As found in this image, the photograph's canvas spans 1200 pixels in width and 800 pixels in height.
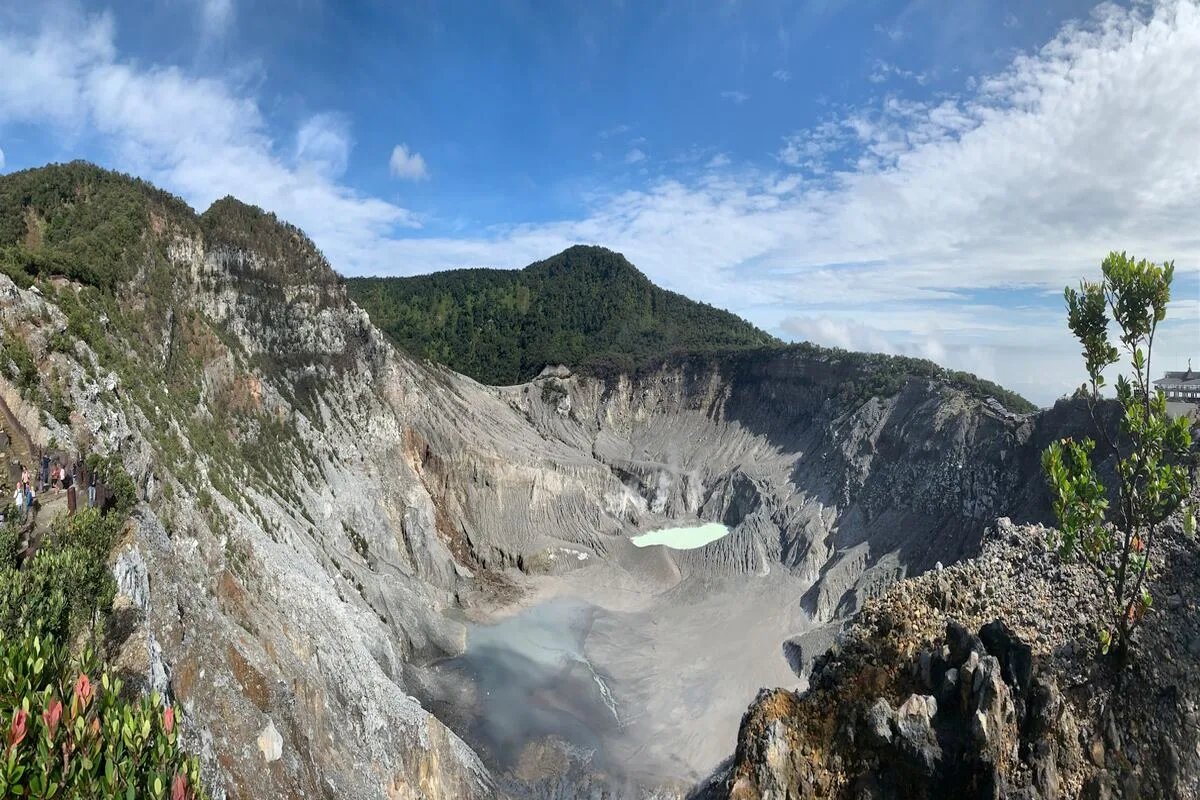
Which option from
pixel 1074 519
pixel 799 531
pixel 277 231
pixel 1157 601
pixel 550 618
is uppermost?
pixel 277 231

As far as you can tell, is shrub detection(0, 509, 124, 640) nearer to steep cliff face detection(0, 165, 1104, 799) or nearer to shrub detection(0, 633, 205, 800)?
steep cliff face detection(0, 165, 1104, 799)

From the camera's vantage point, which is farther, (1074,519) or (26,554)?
(1074,519)

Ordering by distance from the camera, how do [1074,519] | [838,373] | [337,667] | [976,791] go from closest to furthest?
[1074,519]
[976,791]
[337,667]
[838,373]

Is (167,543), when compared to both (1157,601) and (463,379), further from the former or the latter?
(463,379)

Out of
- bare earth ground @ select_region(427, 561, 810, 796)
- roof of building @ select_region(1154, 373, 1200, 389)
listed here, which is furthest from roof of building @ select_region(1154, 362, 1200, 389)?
bare earth ground @ select_region(427, 561, 810, 796)

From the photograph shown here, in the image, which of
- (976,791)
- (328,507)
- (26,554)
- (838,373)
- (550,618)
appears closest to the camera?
(26,554)

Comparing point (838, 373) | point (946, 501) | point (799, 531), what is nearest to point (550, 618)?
point (799, 531)

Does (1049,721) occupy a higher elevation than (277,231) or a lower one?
lower
